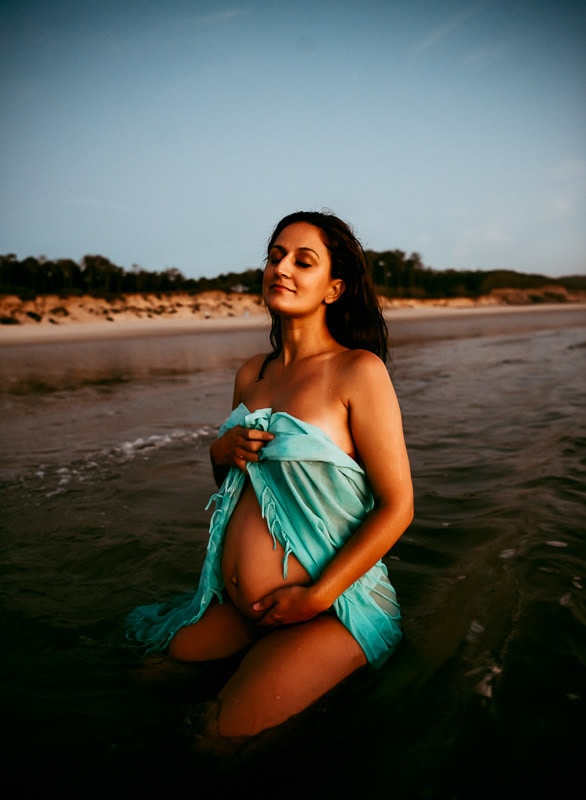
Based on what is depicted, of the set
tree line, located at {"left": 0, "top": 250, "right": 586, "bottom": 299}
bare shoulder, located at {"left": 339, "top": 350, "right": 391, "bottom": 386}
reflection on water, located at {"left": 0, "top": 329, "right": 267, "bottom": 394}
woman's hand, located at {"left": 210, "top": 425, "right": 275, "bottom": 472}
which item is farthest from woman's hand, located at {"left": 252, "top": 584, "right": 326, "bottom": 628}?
tree line, located at {"left": 0, "top": 250, "right": 586, "bottom": 299}

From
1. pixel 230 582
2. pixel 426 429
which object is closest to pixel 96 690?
pixel 230 582

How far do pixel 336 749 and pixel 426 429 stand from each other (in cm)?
495

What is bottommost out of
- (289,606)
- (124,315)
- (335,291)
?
(124,315)

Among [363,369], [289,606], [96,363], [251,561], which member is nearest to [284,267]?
[363,369]

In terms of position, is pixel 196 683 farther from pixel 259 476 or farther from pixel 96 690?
pixel 259 476

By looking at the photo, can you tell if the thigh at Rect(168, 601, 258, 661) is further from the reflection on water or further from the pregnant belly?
the reflection on water

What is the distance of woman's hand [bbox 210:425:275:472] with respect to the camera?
2.15 metres

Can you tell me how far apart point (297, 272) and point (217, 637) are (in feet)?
5.22

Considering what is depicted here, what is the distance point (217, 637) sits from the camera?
2.25 m

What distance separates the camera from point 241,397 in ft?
8.84

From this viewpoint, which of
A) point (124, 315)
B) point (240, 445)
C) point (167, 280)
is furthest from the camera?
point (167, 280)

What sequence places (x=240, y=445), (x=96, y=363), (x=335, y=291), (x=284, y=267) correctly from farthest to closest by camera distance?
1. (x=96, y=363)
2. (x=335, y=291)
3. (x=284, y=267)
4. (x=240, y=445)

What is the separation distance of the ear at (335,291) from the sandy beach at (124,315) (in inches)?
731

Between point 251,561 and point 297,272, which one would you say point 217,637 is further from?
point 297,272
